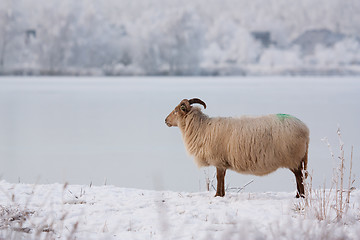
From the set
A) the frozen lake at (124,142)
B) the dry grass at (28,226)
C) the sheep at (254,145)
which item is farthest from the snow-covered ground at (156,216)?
the frozen lake at (124,142)

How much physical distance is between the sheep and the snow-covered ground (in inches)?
18.6

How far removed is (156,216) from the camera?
6090mm

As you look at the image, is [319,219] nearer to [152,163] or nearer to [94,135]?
[152,163]

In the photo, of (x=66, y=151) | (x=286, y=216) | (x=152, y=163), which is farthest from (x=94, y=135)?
(x=286, y=216)

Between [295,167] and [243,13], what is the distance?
147 meters

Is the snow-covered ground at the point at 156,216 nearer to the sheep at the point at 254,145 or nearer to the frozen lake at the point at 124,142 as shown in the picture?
the sheep at the point at 254,145

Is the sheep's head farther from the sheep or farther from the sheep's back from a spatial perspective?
the sheep's back

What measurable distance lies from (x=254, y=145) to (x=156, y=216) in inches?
74.2

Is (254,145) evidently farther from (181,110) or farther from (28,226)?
(28,226)

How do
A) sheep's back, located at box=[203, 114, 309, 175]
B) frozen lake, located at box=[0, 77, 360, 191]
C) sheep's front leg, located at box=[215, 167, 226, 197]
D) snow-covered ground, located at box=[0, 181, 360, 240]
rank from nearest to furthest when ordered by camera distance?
snow-covered ground, located at box=[0, 181, 360, 240]
sheep's back, located at box=[203, 114, 309, 175]
sheep's front leg, located at box=[215, 167, 226, 197]
frozen lake, located at box=[0, 77, 360, 191]

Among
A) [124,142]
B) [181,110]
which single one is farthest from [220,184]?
[124,142]

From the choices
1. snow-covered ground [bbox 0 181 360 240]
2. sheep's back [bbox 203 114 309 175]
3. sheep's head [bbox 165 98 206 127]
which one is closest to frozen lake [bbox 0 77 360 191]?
sheep's back [bbox 203 114 309 175]

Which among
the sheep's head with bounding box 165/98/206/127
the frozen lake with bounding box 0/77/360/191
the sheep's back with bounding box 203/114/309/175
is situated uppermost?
the sheep's head with bounding box 165/98/206/127

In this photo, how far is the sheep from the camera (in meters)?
7.04
